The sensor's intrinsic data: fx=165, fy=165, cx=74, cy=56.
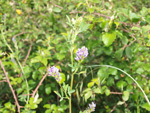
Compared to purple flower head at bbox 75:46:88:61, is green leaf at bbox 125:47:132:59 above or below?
below

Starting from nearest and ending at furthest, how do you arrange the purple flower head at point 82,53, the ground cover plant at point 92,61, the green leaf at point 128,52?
the purple flower head at point 82,53 → the ground cover plant at point 92,61 → the green leaf at point 128,52

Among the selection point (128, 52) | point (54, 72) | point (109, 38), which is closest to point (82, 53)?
point (54, 72)

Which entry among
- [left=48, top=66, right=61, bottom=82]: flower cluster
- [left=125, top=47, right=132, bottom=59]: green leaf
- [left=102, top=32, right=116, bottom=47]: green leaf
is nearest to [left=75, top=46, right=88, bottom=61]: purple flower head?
[left=48, top=66, right=61, bottom=82]: flower cluster

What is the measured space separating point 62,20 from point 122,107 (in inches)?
43.4

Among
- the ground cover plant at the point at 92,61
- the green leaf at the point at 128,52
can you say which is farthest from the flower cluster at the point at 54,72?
the green leaf at the point at 128,52

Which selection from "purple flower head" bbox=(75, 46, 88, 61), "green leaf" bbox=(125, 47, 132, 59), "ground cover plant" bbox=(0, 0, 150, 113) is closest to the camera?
"purple flower head" bbox=(75, 46, 88, 61)

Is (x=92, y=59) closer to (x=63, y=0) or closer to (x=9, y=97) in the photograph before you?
(x=63, y=0)

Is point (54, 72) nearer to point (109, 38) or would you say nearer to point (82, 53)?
point (82, 53)

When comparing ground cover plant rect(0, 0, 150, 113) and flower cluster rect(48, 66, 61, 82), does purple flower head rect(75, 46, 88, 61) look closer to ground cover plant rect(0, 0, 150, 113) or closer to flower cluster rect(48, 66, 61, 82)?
ground cover plant rect(0, 0, 150, 113)

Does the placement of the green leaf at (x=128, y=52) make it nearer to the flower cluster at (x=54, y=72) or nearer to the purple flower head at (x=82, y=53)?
the purple flower head at (x=82, y=53)

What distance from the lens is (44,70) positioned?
125cm

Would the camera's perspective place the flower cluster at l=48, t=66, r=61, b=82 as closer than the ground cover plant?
Yes

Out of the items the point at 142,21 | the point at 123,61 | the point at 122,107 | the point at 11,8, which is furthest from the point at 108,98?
the point at 11,8

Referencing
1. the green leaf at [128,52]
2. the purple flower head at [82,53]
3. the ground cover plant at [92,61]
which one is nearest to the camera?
the purple flower head at [82,53]
